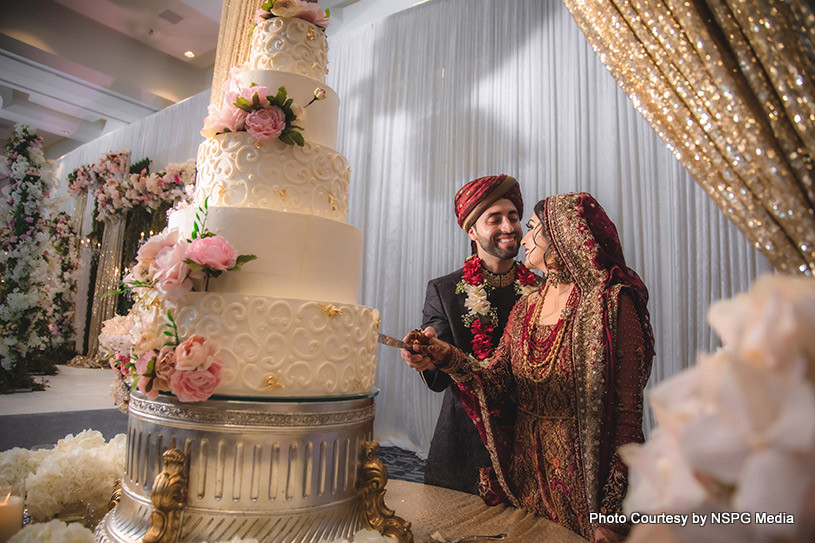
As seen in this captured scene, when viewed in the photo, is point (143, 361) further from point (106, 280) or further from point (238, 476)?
point (106, 280)

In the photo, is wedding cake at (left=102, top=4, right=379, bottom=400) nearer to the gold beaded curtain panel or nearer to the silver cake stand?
the silver cake stand

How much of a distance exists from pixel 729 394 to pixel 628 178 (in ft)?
12.4

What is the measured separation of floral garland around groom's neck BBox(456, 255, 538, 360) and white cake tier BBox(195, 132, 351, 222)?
0.86 metres

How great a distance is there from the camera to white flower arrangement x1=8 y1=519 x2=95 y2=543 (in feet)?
4.41

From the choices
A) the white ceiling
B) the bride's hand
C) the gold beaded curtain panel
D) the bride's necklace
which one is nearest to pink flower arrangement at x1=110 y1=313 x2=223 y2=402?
the bride's hand

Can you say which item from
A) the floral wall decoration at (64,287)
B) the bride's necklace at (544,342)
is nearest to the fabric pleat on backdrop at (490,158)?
the bride's necklace at (544,342)

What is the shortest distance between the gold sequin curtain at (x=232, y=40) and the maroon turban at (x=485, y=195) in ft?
6.18

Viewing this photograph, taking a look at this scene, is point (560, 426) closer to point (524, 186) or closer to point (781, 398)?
point (781, 398)

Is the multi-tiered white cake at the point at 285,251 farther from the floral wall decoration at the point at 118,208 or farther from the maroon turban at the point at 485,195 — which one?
the floral wall decoration at the point at 118,208

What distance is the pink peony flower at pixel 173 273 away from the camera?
1.51 metres

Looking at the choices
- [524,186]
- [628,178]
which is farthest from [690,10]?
[524,186]

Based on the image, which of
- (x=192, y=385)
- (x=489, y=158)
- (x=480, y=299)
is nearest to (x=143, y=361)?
(x=192, y=385)

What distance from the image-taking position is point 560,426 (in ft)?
5.49

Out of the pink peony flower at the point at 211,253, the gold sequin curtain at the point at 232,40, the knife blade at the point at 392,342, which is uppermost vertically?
the gold sequin curtain at the point at 232,40
